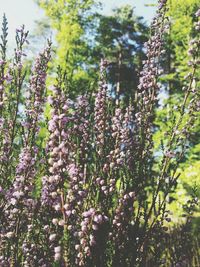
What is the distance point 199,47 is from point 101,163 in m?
1.53

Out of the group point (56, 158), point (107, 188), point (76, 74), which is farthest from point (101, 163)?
point (76, 74)

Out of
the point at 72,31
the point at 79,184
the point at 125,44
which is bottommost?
the point at 79,184

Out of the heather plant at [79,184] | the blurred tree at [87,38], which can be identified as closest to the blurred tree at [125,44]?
the blurred tree at [87,38]

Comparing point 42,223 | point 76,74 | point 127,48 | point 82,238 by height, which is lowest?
point 82,238

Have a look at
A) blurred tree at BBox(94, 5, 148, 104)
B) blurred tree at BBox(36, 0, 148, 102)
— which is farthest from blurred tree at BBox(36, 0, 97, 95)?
blurred tree at BBox(94, 5, 148, 104)

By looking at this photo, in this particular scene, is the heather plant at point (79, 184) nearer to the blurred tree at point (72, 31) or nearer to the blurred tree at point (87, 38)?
the blurred tree at point (87, 38)

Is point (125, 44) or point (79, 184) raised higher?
point (125, 44)

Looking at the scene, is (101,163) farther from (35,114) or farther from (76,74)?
(76,74)

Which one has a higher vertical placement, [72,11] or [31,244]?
[72,11]

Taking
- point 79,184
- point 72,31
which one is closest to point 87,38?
point 72,31

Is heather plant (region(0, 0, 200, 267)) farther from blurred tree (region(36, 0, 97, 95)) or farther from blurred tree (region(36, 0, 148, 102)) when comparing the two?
blurred tree (region(36, 0, 97, 95))

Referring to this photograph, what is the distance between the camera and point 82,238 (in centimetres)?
289

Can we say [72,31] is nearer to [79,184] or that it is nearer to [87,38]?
[87,38]

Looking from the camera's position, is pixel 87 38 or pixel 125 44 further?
pixel 125 44
